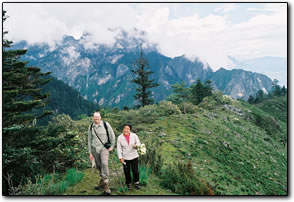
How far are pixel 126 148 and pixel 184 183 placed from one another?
2.07 m

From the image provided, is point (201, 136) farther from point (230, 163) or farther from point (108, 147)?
point (108, 147)

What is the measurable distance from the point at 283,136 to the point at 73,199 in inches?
788

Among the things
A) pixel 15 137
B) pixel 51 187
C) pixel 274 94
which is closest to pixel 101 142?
pixel 51 187

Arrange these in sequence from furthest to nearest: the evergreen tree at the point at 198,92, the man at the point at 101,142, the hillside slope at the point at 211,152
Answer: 1. the evergreen tree at the point at 198,92
2. the hillside slope at the point at 211,152
3. the man at the point at 101,142

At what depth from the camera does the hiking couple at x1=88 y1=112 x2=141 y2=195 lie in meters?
5.23

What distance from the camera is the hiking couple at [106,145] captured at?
5.23 metres

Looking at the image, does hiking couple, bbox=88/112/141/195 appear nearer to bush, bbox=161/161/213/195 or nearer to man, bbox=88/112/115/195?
man, bbox=88/112/115/195

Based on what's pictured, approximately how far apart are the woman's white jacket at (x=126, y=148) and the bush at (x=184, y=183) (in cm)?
162

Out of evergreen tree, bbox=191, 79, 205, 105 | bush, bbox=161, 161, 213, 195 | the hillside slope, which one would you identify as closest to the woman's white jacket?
the hillside slope

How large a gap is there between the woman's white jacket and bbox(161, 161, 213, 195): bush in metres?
1.62

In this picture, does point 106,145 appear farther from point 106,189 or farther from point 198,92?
point 198,92

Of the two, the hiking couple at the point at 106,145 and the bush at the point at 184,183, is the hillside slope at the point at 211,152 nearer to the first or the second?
the bush at the point at 184,183

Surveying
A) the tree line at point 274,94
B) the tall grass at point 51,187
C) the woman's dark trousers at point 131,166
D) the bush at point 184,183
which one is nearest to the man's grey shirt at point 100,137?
the woman's dark trousers at point 131,166

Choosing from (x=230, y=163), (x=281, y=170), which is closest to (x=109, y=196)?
(x=230, y=163)
